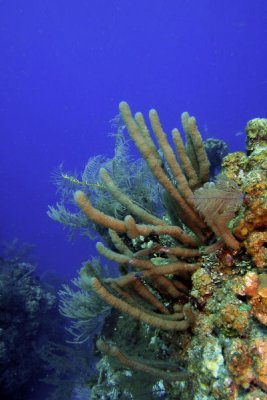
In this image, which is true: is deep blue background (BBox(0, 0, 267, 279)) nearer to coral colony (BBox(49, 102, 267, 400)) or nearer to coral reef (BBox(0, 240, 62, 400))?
coral reef (BBox(0, 240, 62, 400))

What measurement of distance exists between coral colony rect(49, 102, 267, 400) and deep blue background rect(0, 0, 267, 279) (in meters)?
100

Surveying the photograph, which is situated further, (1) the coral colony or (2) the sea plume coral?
(2) the sea plume coral

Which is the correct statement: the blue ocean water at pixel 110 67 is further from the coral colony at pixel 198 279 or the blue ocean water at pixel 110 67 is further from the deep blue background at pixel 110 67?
the coral colony at pixel 198 279

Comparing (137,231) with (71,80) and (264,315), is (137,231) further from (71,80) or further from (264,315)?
(71,80)

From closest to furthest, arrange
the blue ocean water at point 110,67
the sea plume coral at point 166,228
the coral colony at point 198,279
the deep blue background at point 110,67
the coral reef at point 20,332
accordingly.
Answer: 1. the coral colony at point 198,279
2. the sea plume coral at point 166,228
3. the coral reef at point 20,332
4. the blue ocean water at point 110,67
5. the deep blue background at point 110,67

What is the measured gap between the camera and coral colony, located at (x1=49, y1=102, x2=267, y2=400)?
2.37 meters

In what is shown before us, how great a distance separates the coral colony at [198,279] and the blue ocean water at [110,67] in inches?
4058

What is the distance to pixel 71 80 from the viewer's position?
15575cm

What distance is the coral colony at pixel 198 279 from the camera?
2.37 m

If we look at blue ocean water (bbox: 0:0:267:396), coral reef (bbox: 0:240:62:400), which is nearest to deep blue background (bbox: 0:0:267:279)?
blue ocean water (bbox: 0:0:267:396)

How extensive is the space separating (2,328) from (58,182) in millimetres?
A: 5804

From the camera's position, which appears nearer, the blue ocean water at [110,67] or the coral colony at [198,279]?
the coral colony at [198,279]

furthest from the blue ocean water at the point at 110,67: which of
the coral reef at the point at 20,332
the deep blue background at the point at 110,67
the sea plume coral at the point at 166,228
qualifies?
the sea plume coral at the point at 166,228

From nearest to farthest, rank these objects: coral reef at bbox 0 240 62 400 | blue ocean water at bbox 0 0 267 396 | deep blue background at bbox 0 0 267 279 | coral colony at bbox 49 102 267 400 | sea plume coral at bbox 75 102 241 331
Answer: coral colony at bbox 49 102 267 400, sea plume coral at bbox 75 102 241 331, coral reef at bbox 0 240 62 400, blue ocean water at bbox 0 0 267 396, deep blue background at bbox 0 0 267 279
